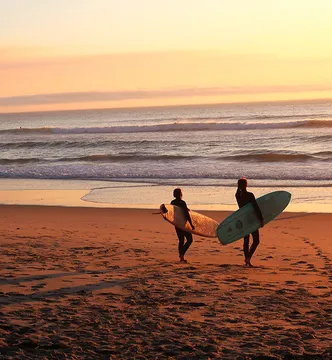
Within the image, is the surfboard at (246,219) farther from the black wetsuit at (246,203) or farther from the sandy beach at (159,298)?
the sandy beach at (159,298)

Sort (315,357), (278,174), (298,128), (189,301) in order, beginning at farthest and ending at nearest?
(298,128), (278,174), (189,301), (315,357)

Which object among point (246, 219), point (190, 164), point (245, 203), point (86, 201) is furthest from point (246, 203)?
point (190, 164)

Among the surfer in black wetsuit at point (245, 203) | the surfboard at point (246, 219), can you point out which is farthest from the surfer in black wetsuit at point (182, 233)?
the surfer in black wetsuit at point (245, 203)

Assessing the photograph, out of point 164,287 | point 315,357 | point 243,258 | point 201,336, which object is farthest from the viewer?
point 243,258

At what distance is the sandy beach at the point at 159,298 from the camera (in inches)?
218

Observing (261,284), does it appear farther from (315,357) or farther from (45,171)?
(45,171)

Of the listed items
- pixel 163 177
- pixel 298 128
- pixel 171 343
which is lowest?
pixel 171 343

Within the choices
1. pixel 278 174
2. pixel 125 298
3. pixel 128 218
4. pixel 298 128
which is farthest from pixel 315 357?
pixel 298 128

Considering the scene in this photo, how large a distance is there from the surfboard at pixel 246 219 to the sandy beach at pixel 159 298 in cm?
36

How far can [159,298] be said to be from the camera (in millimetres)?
7109

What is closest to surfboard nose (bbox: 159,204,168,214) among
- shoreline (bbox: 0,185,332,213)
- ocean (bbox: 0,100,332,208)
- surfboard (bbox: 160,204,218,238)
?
surfboard (bbox: 160,204,218,238)

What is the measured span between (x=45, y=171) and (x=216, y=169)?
7.78 m

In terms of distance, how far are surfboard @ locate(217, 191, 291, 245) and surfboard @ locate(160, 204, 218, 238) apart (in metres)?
Answer: 0.32

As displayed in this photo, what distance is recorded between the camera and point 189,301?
23.0 ft
